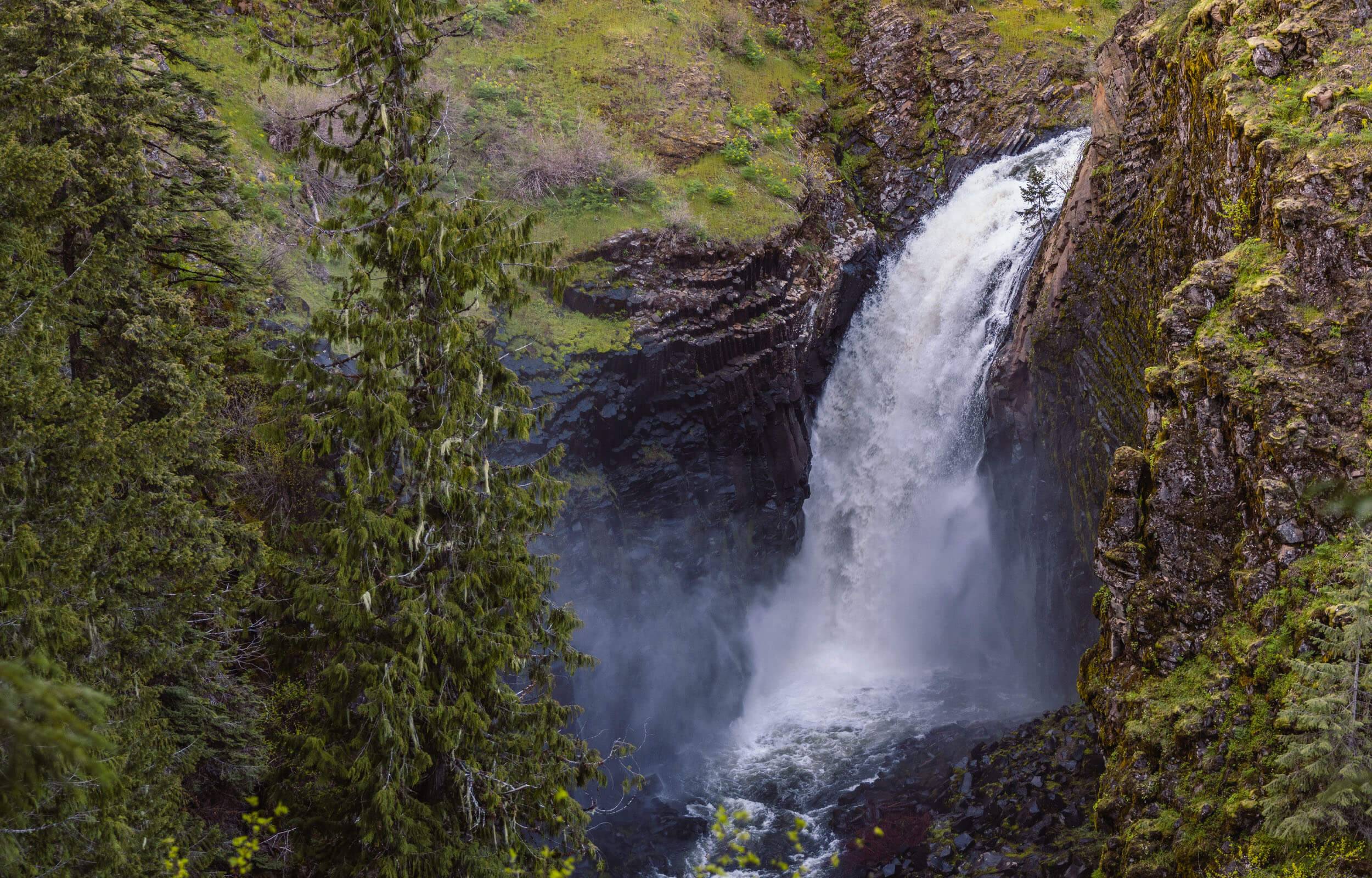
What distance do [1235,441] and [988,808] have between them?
690 cm

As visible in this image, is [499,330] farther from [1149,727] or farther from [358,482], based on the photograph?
[1149,727]

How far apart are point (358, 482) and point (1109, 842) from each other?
31.1 feet

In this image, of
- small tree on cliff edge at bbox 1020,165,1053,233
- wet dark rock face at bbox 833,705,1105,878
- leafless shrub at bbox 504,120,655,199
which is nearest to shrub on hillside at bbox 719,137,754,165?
leafless shrub at bbox 504,120,655,199

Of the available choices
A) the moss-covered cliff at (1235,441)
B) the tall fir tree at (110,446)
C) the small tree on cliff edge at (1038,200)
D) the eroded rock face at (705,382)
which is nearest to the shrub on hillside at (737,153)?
the eroded rock face at (705,382)

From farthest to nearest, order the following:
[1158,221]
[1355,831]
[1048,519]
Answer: [1048,519] → [1158,221] → [1355,831]

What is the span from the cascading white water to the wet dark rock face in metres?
3.22

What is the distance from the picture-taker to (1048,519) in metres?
18.8

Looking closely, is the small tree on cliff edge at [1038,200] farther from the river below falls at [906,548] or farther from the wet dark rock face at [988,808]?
the wet dark rock face at [988,808]

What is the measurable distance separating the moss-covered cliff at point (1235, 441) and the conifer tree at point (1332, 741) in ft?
1.24

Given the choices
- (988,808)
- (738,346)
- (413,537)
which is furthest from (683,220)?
(413,537)

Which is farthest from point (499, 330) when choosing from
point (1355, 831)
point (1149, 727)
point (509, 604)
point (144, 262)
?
point (1355, 831)

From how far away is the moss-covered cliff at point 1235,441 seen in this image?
9586 mm

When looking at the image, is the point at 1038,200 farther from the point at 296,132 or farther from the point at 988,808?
the point at 296,132

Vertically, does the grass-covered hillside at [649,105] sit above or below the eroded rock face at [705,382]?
above
